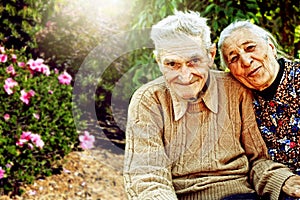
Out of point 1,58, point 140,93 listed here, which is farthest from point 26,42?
point 140,93

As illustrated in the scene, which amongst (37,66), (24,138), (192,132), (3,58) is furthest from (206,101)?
(37,66)

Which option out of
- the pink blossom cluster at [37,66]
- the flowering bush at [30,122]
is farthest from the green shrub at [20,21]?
the pink blossom cluster at [37,66]

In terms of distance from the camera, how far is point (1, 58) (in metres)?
4.45

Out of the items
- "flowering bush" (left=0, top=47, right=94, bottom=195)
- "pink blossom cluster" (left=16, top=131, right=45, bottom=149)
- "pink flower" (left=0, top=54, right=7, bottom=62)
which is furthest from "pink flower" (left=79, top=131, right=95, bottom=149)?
"pink flower" (left=0, top=54, right=7, bottom=62)

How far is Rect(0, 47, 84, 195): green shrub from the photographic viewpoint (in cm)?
420

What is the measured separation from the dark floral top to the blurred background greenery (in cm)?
171

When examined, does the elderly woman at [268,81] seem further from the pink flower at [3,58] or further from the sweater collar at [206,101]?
the pink flower at [3,58]

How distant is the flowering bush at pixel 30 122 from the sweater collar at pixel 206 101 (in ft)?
6.94

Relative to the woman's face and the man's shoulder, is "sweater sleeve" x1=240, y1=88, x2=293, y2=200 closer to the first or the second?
the woman's face

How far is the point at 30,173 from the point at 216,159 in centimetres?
233

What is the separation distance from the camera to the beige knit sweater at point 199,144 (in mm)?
2309

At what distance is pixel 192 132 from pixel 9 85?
230cm

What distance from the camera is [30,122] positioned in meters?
4.38

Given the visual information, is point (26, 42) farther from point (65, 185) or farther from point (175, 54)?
point (175, 54)
